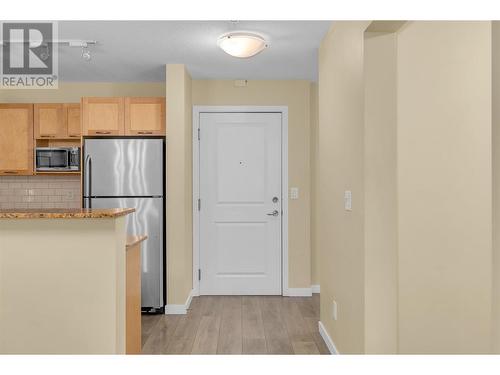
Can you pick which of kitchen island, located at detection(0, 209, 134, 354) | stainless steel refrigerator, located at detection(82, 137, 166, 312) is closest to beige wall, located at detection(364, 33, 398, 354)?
kitchen island, located at detection(0, 209, 134, 354)

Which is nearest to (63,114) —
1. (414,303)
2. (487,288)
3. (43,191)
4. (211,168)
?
(43,191)

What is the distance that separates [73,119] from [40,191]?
95 cm

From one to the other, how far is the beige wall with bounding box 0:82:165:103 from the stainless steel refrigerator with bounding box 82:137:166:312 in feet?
3.09

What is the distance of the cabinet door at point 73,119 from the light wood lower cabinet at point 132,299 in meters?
2.23

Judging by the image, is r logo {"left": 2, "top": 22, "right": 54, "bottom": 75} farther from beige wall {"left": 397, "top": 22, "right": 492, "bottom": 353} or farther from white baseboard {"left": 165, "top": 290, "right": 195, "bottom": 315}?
beige wall {"left": 397, "top": 22, "right": 492, "bottom": 353}

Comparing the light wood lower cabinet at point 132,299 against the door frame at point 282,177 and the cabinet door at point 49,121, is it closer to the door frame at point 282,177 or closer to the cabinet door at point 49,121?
the door frame at point 282,177

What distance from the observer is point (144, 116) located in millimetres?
4289

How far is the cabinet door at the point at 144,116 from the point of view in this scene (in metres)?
4.28

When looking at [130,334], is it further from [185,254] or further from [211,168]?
[211,168]

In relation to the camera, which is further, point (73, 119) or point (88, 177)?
point (73, 119)

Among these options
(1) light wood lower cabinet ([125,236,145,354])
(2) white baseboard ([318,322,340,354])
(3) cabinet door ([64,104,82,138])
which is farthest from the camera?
(3) cabinet door ([64,104,82,138])

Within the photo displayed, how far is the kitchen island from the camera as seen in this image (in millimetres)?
2172

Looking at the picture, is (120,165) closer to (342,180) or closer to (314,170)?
(314,170)

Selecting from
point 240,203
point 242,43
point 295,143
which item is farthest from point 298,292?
point 242,43
